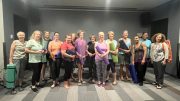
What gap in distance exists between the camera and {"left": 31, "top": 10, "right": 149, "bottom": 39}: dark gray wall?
7.65 m

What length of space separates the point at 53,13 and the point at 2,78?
4014mm

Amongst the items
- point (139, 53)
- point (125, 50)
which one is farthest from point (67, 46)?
point (139, 53)

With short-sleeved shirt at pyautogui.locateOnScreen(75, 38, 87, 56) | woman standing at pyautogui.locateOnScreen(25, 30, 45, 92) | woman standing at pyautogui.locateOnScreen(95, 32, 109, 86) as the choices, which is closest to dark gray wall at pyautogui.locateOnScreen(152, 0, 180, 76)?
woman standing at pyautogui.locateOnScreen(95, 32, 109, 86)

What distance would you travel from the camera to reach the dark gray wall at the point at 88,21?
25.1 ft

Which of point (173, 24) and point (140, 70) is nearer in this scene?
point (140, 70)

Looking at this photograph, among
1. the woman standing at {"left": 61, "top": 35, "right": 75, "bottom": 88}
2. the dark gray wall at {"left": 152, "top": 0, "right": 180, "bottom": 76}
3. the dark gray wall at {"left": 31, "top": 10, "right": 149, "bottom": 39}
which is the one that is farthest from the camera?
the dark gray wall at {"left": 31, "top": 10, "right": 149, "bottom": 39}

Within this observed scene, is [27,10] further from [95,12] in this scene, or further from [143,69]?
[143,69]

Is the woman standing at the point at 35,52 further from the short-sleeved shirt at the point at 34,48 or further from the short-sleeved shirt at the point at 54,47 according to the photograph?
the short-sleeved shirt at the point at 54,47

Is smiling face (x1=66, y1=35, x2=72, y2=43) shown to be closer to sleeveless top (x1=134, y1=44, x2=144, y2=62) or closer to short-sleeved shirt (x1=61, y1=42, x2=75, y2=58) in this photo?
short-sleeved shirt (x1=61, y1=42, x2=75, y2=58)

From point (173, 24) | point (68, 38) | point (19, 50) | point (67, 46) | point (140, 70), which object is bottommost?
point (140, 70)

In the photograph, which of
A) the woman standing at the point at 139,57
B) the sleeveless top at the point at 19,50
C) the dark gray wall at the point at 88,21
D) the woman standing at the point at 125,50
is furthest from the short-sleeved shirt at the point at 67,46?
the dark gray wall at the point at 88,21

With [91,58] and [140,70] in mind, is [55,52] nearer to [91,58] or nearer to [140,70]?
[91,58]

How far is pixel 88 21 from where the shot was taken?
25.7 feet

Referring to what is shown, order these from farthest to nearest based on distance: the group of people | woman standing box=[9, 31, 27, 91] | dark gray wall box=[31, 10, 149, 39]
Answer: dark gray wall box=[31, 10, 149, 39]
the group of people
woman standing box=[9, 31, 27, 91]
